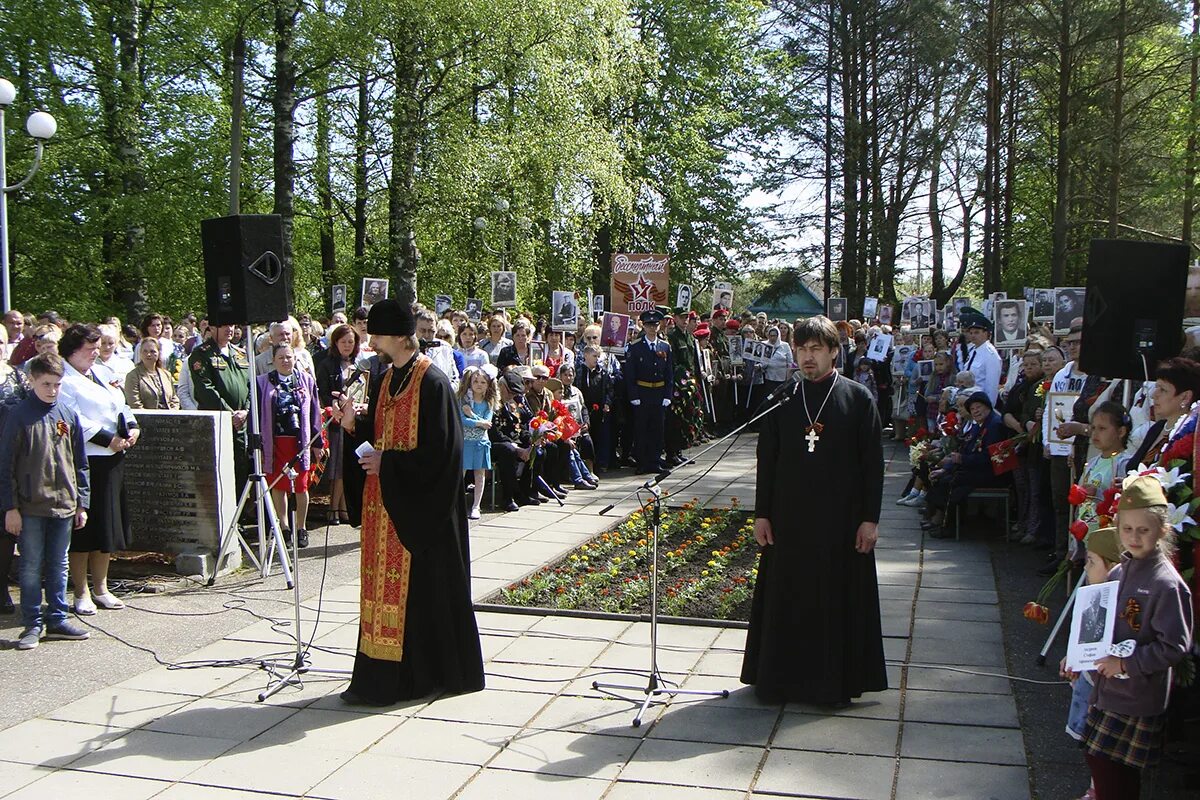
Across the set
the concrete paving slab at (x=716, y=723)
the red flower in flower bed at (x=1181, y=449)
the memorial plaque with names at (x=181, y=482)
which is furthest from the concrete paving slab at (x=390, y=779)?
the memorial plaque with names at (x=181, y=482)

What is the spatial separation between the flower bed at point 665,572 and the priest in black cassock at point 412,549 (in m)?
2.09

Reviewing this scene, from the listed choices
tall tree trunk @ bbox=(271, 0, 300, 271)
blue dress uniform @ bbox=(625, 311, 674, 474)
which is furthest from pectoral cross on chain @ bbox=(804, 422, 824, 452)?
tall tree trunk @ bbox=(271, 0, 300, 271)

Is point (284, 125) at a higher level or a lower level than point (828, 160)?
lower

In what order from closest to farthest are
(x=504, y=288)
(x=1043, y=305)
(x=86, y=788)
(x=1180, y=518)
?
(x=1180, y=518)
(x=86, y=788)
(x=504, y=288)
(x=1043, y=305)

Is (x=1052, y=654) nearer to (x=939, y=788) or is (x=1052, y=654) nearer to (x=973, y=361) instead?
(x=939, y=788)

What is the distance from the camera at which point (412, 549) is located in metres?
5.89

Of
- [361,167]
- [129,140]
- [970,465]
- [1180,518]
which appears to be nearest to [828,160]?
[361,167]

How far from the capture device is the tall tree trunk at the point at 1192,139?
24.0m

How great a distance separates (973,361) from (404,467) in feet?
29.1

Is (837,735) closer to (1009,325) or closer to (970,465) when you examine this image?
(970,465)

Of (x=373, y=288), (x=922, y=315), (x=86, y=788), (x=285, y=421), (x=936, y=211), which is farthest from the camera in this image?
(x=936, y=211)

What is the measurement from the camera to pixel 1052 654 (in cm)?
676

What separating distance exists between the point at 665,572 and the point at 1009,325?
679 centimetres

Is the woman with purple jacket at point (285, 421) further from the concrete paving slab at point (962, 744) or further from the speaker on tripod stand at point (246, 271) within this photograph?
the concrete paving slab at point (962, 744)
